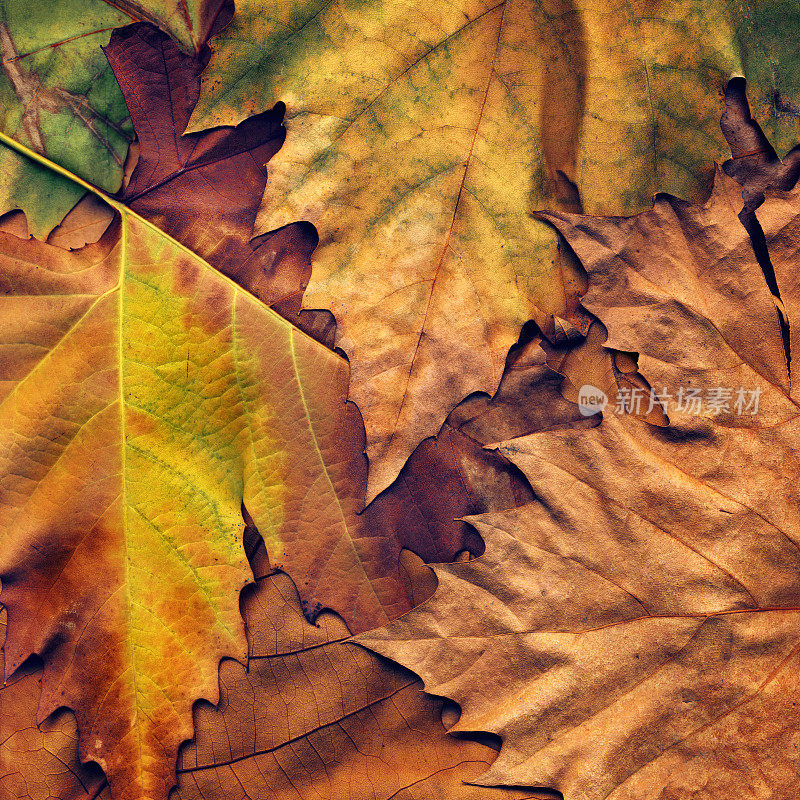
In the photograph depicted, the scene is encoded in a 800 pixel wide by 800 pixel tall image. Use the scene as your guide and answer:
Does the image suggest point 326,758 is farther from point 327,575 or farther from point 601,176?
point 601,176

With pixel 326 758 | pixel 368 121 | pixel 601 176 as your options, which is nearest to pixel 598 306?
pixel 601 176

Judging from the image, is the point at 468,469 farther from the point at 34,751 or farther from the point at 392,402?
the point at 34,751

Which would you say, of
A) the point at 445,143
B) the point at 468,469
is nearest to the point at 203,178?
the point at 445,143

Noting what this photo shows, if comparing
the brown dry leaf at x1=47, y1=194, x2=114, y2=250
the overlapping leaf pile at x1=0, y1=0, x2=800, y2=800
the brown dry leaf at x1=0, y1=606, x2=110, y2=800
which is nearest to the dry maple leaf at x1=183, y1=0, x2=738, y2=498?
the overlapping leaf pile at x1=0, y1=0, x2=800, y2=800

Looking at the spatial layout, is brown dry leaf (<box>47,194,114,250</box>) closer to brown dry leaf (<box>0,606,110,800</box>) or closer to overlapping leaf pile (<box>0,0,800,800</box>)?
overlapping leaf pile (<box>0,0,800,800</box>)

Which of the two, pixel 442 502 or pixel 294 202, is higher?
pixel 294 202

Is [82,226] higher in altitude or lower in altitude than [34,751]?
higher
